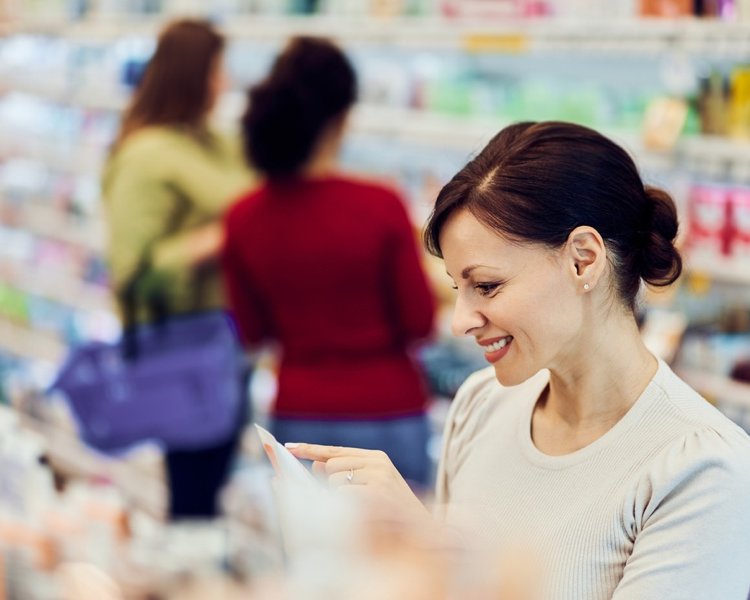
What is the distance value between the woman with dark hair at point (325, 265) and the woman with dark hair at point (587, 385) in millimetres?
1054

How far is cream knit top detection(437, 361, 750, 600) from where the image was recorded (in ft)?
4.24

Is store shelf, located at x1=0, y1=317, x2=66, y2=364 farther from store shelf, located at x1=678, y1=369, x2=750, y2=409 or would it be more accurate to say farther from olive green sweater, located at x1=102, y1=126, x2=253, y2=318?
store shelf, located at x1=678, y1=369, x2=750, y2=409

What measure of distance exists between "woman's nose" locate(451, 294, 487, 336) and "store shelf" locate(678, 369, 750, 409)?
4.51ft

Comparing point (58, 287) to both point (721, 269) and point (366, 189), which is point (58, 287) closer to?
point (366, 189)

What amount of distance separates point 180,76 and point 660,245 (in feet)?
6.84

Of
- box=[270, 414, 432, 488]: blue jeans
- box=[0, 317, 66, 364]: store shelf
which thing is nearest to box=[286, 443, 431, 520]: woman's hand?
box=[270, 414, 432, 488]: blue jeans

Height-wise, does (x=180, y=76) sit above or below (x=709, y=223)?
above

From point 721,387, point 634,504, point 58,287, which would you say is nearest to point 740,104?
point 721,387

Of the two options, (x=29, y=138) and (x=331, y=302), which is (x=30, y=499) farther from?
(x=29, y=138)

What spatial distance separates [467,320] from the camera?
1.46 meters

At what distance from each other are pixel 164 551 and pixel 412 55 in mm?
2461

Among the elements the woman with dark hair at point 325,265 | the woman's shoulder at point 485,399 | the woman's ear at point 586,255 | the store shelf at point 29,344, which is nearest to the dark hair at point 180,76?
the woman with dark hair at point 325,265

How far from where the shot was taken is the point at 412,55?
13.9 feet

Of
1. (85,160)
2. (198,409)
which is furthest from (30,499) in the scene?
(85,160)
